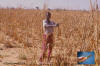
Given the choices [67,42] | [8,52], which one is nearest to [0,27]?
[8,52]

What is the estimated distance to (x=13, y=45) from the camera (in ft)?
17.2

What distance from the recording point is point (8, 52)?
15.2ft

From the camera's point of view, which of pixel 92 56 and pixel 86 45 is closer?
pixel 92 56

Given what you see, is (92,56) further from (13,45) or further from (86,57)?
(13,45)

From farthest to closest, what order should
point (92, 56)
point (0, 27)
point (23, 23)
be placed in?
1. point (23, 23)
2. point (0, 27)
3. point (92, 56)

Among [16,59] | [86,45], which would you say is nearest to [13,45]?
→ [16,59]

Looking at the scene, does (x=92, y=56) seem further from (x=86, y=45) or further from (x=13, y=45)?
(x=13, y=45)

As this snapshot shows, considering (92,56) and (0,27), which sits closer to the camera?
(92,56)

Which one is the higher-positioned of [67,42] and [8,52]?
[67,42]

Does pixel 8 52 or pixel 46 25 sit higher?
pixel 46 25

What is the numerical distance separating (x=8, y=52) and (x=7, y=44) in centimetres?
55

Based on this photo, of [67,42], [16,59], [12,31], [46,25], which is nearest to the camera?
[67,42]

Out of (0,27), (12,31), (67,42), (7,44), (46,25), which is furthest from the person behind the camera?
(0,27)

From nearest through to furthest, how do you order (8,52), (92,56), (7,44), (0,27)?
(92,56) < (8,52) < (7,44) < (0,27)
